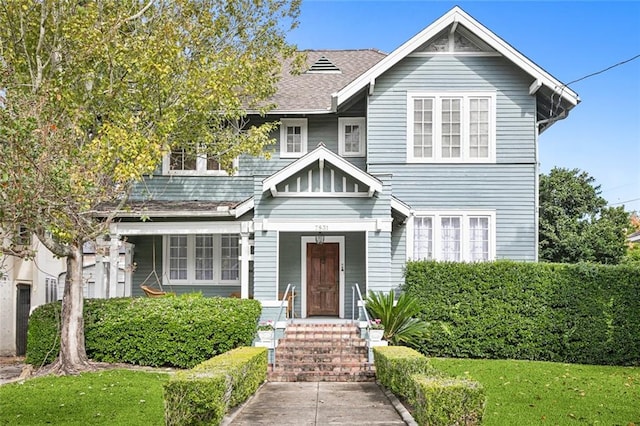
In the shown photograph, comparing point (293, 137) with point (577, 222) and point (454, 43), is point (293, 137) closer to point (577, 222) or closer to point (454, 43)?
point (454, 43)

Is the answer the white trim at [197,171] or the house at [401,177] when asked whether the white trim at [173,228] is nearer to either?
the house at [401,177]

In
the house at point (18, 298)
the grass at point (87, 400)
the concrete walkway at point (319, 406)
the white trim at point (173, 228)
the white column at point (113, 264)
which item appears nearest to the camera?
the grass at point (87, 400)

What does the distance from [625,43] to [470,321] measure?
7908 mm

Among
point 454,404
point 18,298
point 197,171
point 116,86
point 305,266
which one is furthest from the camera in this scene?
point 18,298

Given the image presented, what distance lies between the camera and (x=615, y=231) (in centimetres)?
2244

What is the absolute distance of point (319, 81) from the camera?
2138 cm

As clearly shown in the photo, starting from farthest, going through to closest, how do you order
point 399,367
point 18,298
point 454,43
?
point 18,298 → point 454,43 → point 399,367

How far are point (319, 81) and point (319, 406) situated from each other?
41.2 ft

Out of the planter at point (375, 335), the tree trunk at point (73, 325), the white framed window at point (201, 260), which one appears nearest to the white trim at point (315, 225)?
the planter at point (375, 335)

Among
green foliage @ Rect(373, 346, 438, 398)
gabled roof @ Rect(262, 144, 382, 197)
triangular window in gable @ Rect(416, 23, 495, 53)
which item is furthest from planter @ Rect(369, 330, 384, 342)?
triangular window in gable @ Rect(416, 23, 495, 53)

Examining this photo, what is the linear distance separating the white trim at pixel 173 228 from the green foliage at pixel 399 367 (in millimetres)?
5730

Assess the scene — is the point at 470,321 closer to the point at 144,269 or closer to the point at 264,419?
the point at 264,419

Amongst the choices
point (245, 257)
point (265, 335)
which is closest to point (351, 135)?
point (245, 257)

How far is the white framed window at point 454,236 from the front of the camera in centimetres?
1833
